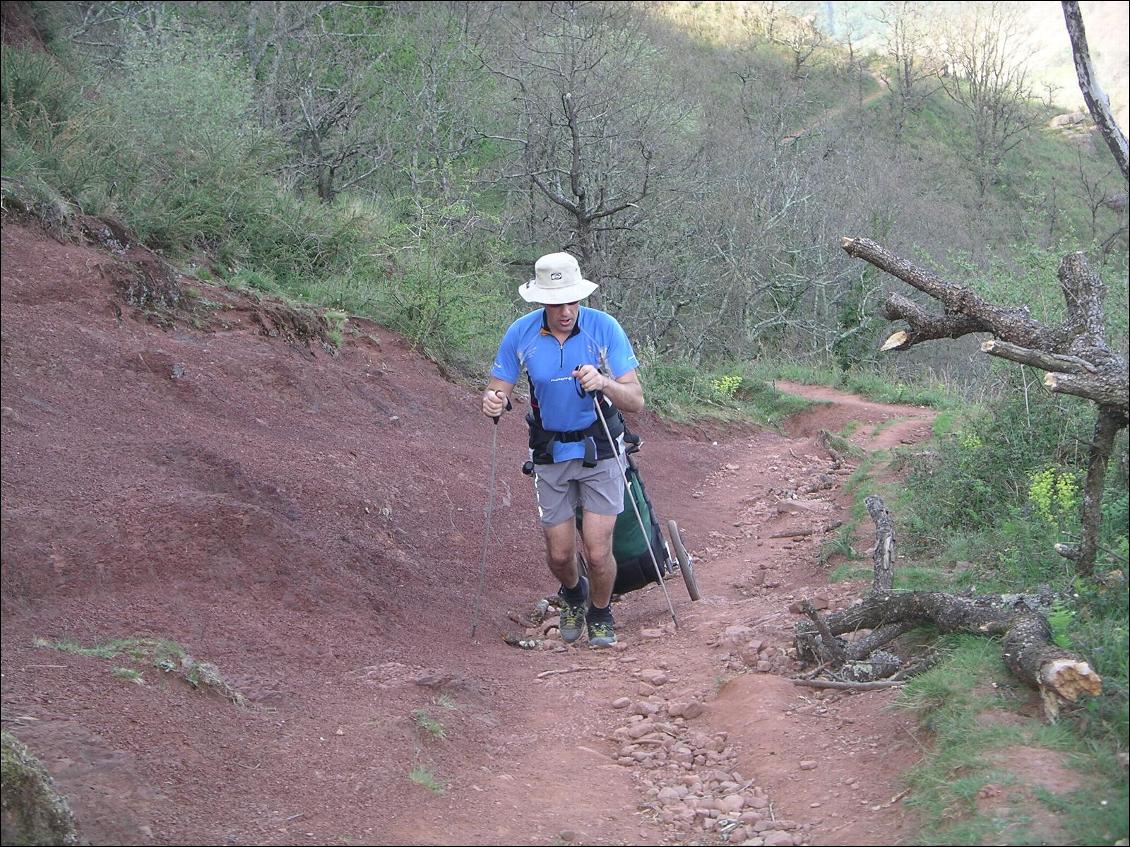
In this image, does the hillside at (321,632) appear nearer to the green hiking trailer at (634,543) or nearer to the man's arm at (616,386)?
the green hiking trailer at (634,543)

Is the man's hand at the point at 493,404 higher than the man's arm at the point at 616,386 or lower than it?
lower

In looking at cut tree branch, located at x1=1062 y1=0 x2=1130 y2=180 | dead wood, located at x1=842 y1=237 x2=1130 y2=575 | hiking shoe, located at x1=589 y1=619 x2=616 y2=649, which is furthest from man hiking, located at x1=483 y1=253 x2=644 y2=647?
cut tree branch, located at x1=1062 y1=0 x2=1130 y2=180

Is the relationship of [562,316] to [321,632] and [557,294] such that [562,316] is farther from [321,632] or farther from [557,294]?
[321,632]

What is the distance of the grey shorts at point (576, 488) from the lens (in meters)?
5.74

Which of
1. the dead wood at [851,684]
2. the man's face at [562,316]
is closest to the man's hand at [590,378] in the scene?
the man's face at [562,316]

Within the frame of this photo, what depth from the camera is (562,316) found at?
5.55 metres

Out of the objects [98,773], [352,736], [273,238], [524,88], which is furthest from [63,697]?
[524,88]

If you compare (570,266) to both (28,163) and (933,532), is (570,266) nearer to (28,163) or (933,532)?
(933,532)

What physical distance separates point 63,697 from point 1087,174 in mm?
54883

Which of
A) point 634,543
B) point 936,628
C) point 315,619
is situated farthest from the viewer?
point 634,543

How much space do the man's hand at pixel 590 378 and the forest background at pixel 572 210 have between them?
2069 mm

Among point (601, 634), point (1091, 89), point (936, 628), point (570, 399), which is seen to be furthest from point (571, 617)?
point (1091, 89)

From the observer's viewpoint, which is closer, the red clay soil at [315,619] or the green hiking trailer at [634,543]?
the red clay soil at [315,619]

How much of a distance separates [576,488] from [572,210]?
463 inches
